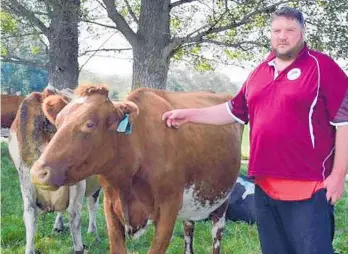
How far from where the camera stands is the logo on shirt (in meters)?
3.51

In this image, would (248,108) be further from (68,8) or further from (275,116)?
(68,8)

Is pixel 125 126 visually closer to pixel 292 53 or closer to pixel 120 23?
pixel 292 53

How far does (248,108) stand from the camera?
394cm

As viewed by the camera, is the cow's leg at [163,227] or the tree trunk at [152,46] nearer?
the cow's leg at [163,227]

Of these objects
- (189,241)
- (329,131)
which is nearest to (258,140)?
(329,131)

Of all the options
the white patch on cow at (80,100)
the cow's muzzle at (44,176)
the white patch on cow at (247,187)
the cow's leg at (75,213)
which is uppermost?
the white patch on cow at (80,100)

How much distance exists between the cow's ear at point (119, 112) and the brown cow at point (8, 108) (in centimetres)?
363

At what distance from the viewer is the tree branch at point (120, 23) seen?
1194 cm

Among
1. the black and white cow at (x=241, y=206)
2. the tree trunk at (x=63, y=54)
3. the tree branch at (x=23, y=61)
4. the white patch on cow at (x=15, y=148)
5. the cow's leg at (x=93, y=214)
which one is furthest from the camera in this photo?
the tree branch at (x=23, y=61)

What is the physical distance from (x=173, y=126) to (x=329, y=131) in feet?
5.24

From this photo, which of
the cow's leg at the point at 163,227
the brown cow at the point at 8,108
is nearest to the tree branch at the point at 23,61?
the brown cow at the point at 8,108

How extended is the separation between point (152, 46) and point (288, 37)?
332 inches

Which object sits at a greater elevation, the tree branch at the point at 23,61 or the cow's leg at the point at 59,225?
the tree branch at the point at 23,61

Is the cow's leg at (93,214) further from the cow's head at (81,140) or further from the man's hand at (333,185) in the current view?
the man's hand at (333,185)
